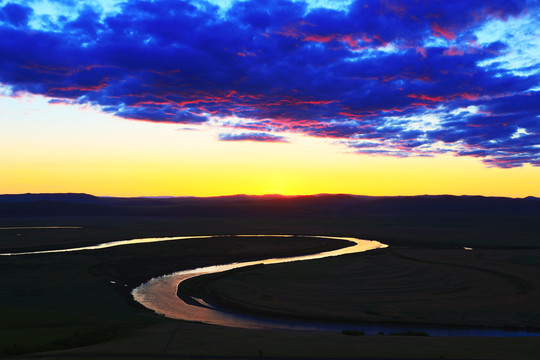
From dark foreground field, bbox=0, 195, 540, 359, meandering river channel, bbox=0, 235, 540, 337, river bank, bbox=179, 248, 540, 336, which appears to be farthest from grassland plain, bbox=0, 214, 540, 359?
meandering river channel, bbox=0, 235, 540, 337

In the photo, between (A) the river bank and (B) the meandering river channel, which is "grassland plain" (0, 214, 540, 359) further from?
(B) the meandering river channel

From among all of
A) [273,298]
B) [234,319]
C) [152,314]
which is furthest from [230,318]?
[273,298]

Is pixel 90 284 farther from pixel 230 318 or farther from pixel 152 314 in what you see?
pixel 230 318

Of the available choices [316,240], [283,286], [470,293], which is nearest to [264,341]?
[283,286]

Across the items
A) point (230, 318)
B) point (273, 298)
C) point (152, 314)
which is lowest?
point (230, 318)

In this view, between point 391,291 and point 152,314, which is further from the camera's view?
point 391,291

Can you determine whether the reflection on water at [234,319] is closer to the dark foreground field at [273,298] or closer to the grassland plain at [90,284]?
the dark foreground field at [273,298]

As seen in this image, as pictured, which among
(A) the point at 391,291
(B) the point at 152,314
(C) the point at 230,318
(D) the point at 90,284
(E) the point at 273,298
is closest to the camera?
(B) the point at 152,314

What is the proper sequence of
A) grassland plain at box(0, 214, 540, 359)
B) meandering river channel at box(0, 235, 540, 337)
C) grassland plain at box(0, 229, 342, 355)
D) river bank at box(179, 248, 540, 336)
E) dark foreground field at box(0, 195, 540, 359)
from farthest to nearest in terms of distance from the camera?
1. river bank at box(179, 248, 540, 336)
2. meandering river channel at box(0, 235, 540, 337)
3. grassland plain at box(0, 229, 342, 355)
4. dark foreground field at box(0, 195, 540, 359)
5. grassland plain at box(0, 214, 540, 359)

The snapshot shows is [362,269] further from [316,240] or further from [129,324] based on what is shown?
[316,240]

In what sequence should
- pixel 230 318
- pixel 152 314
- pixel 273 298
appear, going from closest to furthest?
1. pixel 152 314
2. pixel 230 318
3. pixel 273 298
